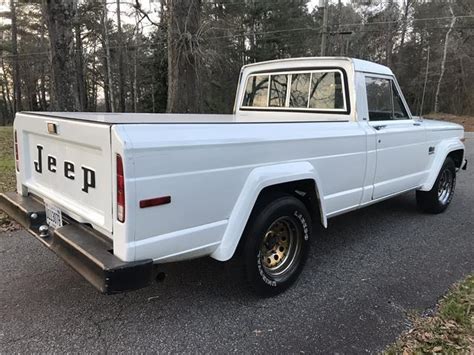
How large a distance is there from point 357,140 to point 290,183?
99cm

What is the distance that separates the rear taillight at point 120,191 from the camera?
7.36 feet

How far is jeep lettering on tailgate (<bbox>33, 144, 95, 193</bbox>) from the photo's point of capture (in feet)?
8.66

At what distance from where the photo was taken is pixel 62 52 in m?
8.00

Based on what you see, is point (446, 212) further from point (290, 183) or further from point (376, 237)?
point (290, 183)

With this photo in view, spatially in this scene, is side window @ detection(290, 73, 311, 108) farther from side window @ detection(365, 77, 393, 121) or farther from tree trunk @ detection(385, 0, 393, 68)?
tree trunk @ detection(385, 0, 393, 68)

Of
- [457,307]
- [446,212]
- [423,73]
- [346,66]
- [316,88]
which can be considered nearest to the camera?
[457,307]

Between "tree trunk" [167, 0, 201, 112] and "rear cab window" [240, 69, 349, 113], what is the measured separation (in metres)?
6.67

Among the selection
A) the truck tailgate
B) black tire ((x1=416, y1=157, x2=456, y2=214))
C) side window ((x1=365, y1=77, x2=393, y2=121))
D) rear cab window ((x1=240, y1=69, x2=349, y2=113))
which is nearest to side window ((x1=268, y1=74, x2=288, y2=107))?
rear cab window ((x1=240, y1=69, x2=349, y2=113))

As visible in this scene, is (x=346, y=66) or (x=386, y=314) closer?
(x=386, y=314)

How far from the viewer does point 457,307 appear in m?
3.05

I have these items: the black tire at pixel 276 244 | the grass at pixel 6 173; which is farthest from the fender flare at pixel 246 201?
the grass at pixel 6 173

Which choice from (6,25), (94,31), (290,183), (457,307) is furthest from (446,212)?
(6,25)

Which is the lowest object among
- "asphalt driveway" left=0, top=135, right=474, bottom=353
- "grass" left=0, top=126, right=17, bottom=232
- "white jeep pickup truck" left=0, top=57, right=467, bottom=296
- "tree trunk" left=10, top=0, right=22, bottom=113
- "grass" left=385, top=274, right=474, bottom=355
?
"asphalt driveway" left=0, top=135, right=474, bottom=353

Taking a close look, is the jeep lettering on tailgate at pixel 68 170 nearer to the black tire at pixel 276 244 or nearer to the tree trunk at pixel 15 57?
the black tire at pixel 276 244
